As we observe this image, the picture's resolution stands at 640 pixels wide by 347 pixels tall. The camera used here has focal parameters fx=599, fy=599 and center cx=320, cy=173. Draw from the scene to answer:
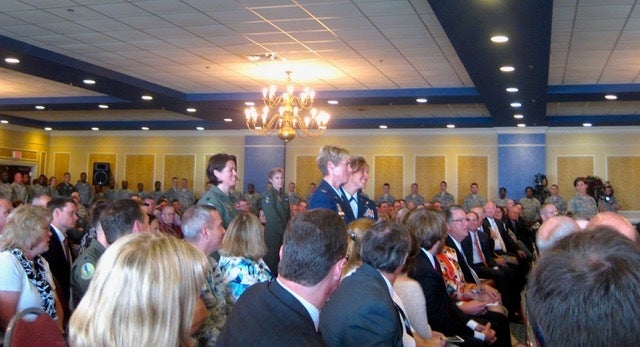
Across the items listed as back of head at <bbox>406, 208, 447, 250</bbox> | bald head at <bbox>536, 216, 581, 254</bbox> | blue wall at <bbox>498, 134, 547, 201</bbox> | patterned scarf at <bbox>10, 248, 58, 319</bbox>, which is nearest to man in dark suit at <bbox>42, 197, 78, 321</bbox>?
patterned scarf at <bbox>10, 248, 58, 319</bbox>

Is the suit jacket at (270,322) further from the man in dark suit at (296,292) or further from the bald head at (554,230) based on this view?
the bald head at (554,230)

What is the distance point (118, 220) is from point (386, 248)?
1.48 meters

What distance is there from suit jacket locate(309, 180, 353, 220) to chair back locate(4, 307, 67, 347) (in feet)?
7.07

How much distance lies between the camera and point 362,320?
7.50ft

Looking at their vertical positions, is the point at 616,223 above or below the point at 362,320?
above

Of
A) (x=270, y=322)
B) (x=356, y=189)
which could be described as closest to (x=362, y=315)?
(x=270, y=322)

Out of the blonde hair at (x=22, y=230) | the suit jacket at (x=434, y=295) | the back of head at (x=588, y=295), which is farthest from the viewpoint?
the suit jacket at (x=434, y=295)

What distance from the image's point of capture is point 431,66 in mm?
8398

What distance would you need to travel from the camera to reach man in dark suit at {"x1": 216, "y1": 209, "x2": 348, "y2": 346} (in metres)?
1.67

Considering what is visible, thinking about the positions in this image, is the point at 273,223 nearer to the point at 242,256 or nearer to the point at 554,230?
the point at 242,256

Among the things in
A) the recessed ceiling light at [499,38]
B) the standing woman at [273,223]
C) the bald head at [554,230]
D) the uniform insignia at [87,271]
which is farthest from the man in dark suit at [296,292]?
the recessed ceiling light at [499,38]

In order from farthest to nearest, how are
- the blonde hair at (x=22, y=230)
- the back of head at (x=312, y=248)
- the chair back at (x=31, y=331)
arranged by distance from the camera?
the blonde hair at (x=22, y=230) → the chair back at (x=31, y=331) → the back of head at (x=312, y=248)

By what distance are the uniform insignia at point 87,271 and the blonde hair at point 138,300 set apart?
60.4 inches

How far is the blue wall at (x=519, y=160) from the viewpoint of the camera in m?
13.8
